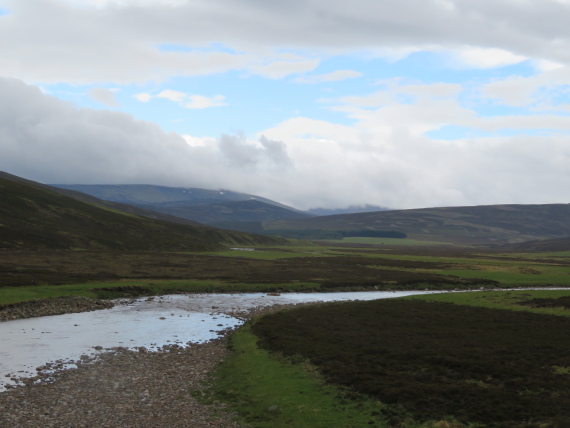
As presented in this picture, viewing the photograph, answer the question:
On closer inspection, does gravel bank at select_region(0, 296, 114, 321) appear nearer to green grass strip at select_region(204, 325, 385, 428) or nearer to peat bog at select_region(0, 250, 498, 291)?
peat bog at select_region(0, 250, 498, 291)

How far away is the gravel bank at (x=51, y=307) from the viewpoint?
53175 millimetres

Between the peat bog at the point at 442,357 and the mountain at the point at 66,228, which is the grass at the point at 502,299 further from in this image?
the mountain at the point at 66,228

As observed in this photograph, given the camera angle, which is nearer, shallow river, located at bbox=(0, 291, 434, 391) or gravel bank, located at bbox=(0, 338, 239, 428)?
gravel bank, located at bbox=(0, 338, 239, 428)

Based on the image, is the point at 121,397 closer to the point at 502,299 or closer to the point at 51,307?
the point at 51,307

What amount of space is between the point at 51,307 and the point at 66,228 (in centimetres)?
10911

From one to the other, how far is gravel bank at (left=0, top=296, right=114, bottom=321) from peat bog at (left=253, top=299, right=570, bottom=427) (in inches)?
948

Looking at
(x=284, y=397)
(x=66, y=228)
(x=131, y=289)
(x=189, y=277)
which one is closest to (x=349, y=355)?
(x=284, y=397)

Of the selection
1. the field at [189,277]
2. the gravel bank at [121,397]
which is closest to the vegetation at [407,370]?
the gravel bank at [121,397]

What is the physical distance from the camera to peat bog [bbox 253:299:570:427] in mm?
24188

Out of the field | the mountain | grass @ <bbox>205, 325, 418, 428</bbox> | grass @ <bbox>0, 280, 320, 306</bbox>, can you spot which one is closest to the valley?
grass @ <bbox>205, 325, 418, 428</bbox>

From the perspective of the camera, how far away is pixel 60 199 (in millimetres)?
192875

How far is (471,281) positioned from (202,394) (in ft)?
274

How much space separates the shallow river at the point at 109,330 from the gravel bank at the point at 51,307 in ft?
6.09

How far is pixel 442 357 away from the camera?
33531 mm
